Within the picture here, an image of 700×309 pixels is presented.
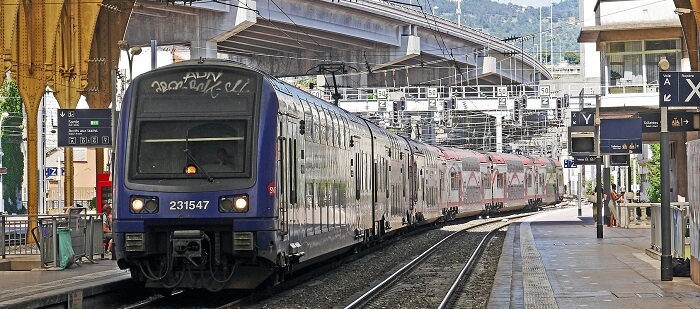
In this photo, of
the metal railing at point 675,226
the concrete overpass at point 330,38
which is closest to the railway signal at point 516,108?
the concrete overpass at point 330,38

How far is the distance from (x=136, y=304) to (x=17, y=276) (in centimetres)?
372

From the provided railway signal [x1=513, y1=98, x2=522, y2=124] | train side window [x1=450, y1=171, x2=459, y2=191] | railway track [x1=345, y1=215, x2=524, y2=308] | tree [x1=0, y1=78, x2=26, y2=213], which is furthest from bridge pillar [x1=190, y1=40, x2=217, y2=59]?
tree [x1=0, y1=78, x2=26, y2=213]

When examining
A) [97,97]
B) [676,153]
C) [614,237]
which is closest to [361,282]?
[614,237]

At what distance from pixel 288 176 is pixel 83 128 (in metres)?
10.2

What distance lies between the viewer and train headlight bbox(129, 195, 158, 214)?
1669 centimetres

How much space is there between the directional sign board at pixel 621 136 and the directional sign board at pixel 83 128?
15.1m

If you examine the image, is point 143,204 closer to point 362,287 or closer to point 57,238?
point 362,287

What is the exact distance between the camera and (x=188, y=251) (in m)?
16.6

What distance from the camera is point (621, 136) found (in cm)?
3597

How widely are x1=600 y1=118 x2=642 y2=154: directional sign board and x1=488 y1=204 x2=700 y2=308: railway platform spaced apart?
3282 mm

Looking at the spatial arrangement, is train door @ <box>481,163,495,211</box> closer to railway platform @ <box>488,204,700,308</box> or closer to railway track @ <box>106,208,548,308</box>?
railway platform @ <box>488,204,700,308</box>

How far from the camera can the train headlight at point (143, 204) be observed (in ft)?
54.7

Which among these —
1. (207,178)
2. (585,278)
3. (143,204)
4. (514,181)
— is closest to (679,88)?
Result: (585,278)

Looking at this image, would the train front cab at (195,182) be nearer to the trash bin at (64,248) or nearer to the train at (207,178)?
the train at (207,178)
